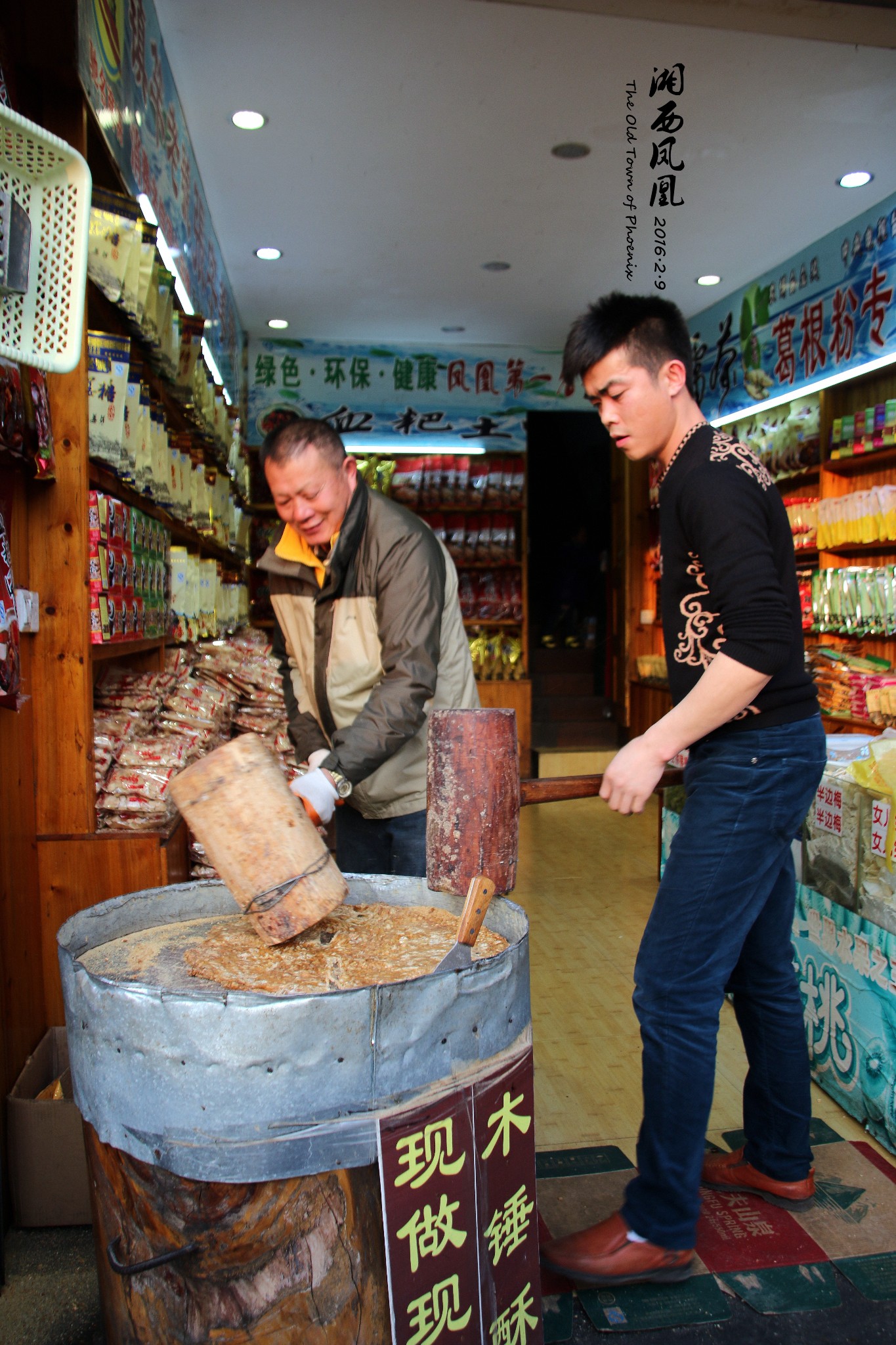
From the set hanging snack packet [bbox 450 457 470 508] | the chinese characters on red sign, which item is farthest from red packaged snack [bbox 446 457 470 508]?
the chinese characters on red sign

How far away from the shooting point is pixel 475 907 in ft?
3.86

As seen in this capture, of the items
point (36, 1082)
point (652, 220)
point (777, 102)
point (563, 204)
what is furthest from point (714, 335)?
point (36, 1082)

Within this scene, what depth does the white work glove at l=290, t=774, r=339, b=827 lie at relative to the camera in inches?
65.6

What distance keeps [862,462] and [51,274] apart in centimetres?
508

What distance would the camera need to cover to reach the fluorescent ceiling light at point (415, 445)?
740 cm

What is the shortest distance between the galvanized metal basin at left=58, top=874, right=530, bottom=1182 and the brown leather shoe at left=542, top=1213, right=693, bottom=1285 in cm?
82

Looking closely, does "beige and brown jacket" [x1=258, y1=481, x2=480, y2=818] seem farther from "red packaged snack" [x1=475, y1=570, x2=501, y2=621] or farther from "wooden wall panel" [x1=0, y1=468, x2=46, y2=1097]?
"red packaged snack" [x1=475, y1=570, x2=501, y2=621]

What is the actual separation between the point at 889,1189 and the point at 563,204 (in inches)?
185

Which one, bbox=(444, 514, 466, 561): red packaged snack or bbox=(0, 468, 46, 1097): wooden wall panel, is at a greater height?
bbox=(444, 514, 466, 561): red packaged snack

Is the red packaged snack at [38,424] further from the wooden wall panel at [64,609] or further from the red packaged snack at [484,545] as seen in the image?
the red packaged snack at [484,545]

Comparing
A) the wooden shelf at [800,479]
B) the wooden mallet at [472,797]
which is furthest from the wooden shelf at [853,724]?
the wooden mallet at [472,797]

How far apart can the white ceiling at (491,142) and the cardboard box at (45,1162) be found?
11.7 ft

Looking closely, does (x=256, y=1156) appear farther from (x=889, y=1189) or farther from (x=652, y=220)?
(x=652, y=220)

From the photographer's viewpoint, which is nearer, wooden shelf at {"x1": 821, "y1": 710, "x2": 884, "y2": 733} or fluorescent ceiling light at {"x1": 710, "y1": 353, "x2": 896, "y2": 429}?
wooden shelf at {"x1": 821, "y1": 710, "x2": 884, "y2": 733}
